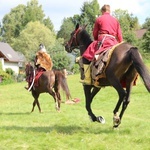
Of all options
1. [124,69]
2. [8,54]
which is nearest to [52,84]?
[124,69]

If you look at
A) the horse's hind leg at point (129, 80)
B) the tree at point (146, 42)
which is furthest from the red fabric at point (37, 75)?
the tree at point (146, 42)

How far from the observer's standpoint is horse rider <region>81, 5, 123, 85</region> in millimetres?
7297

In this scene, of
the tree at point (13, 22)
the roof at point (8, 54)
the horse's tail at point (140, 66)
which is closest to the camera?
the horse's tail at point (140, 66)

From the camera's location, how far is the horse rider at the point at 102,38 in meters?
7.30

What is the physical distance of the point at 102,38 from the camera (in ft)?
24.1

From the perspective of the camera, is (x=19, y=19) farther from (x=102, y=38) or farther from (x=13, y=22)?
(x=102, y=38)

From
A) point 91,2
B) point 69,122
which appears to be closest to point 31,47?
point 91,2

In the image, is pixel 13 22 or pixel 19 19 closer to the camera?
pixel 13 22

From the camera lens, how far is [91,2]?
8638 cm

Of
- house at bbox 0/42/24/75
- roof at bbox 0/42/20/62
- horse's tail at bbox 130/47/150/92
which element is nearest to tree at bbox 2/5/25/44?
house at bbox 0/42/24/75

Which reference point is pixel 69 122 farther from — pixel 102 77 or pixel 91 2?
pixel 91 2

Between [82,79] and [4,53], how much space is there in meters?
59.4

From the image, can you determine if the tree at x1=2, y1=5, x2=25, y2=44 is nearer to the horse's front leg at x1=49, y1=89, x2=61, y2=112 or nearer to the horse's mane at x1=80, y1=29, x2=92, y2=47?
the horse's front leg at x1=49, y1=89, x2=61, y2=112

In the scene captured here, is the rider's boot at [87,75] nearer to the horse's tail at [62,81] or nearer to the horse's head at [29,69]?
the horse's tail at [62,81]
